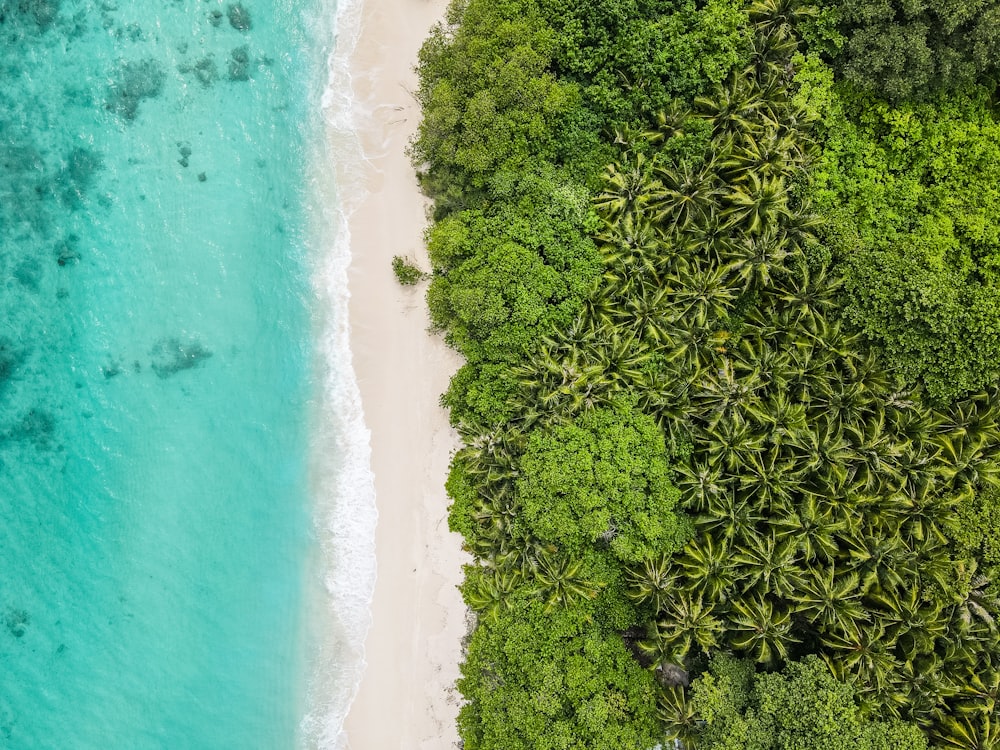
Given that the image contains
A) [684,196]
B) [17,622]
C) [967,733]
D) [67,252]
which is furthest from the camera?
[67,252]

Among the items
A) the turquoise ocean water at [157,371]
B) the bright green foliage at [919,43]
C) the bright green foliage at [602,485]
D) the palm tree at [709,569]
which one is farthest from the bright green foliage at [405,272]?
the bright green foliage at [919,43]

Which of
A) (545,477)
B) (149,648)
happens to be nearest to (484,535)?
(545,477)

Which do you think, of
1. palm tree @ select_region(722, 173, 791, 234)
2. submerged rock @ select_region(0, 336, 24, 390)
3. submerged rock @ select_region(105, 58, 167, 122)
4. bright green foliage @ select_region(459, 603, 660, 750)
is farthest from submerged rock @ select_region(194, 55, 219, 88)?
bright green foliage @ select_region(459, 603, 660, 750)

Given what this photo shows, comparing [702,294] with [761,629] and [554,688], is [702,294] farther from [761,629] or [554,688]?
[554,688]

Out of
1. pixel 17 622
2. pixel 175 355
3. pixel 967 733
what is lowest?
pixel 967 733

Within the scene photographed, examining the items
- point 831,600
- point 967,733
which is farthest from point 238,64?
point 967,733

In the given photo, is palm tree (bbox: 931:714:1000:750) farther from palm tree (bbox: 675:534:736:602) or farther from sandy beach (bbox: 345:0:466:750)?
sandy beach (bbox: 345:0:466:750)
